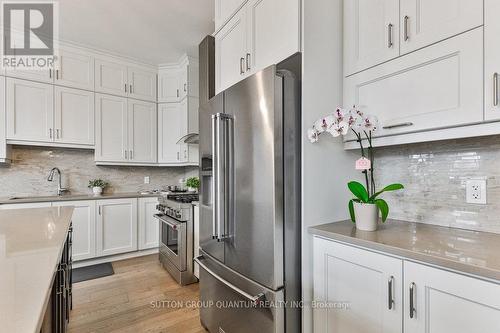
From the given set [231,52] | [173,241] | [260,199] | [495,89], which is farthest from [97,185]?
[495,89]

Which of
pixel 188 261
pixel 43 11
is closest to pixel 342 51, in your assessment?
pixel 188 261

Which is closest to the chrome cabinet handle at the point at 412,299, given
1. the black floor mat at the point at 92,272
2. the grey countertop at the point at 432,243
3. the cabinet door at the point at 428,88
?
the grey countertop at the point at 432,243

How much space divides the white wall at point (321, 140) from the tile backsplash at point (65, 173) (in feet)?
10.9

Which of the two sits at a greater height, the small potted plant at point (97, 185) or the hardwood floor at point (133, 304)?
the small potted plant at point (97, 185)

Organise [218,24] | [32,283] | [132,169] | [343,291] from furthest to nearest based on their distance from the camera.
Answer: [132,169]
[218,24]
[343,291]
[32,283]

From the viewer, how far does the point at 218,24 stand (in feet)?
6.70

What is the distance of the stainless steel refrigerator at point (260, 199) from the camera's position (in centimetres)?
125

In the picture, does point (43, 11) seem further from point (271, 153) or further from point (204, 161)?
point (271, 153)

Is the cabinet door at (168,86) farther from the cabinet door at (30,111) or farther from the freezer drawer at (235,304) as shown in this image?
the freezer drawer at (235,304)

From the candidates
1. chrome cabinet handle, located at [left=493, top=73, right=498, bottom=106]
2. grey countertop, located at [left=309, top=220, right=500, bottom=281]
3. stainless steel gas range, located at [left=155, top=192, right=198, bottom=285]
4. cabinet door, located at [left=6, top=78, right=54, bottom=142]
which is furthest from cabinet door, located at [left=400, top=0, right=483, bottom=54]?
cabinet door, located at [left=6, top=78, right=54, bottom=142]

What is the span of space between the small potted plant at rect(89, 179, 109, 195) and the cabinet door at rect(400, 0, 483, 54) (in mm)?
3748

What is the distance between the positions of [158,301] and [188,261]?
459mm

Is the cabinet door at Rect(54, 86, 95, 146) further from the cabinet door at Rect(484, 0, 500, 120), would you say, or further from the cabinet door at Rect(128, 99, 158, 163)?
the cabinet door at Rect(484, 0, 500, 120)

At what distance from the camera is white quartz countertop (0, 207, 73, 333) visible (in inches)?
22.2
